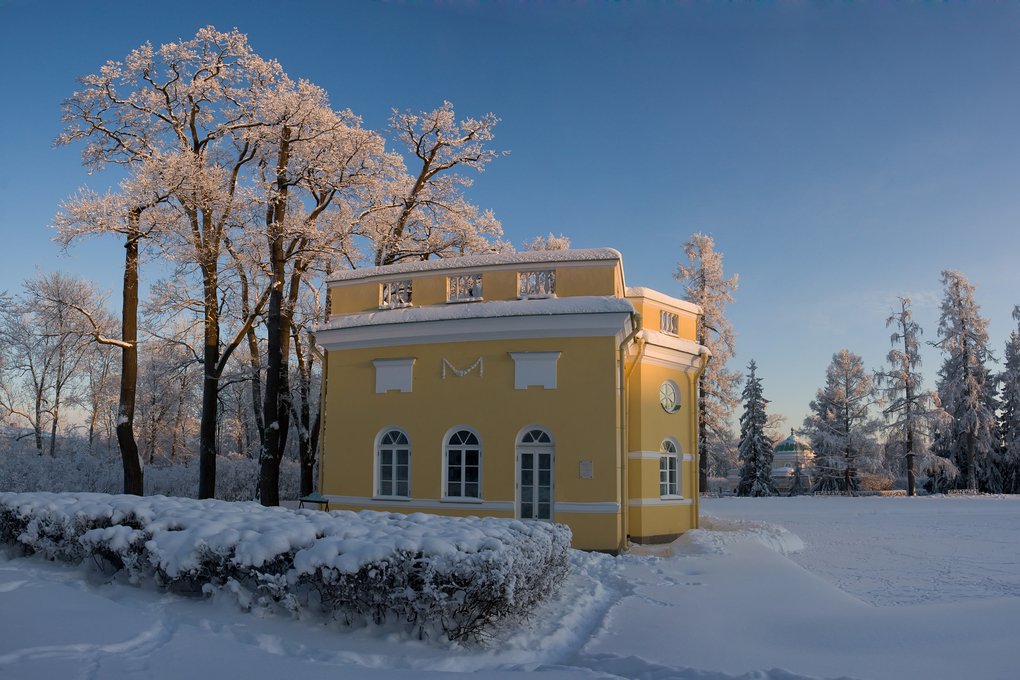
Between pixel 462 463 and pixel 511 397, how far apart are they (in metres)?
1.56

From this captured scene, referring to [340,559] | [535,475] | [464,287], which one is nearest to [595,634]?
[340,559]

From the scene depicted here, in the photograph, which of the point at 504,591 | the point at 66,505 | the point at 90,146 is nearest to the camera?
the point at 504,591

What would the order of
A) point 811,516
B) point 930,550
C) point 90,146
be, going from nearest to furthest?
point 930,550, point 90,146, point 811,516

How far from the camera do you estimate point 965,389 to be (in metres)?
32.8

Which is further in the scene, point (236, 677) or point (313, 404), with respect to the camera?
point (313, 404)

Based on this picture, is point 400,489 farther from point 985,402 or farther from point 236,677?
point 985,402

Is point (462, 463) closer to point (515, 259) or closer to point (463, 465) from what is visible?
point (463, 465)

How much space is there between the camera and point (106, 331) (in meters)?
17.2

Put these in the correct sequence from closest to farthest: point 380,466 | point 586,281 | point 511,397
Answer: point 511,397, point 586,281, point 380,466

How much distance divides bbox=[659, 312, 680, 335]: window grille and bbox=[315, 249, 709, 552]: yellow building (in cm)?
42

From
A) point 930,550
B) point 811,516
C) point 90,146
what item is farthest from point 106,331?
point 811,516

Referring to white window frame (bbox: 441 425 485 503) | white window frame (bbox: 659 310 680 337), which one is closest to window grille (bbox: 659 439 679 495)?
white window frame (bbox: 659 310 680 337)

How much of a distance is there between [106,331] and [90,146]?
4926 mm

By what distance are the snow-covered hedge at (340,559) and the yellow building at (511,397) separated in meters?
4.11
